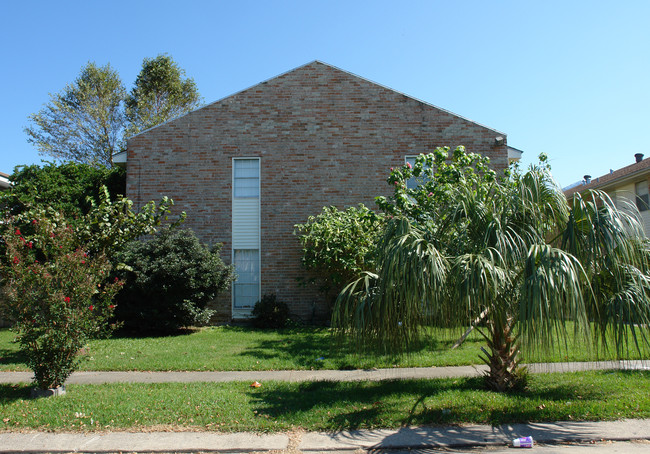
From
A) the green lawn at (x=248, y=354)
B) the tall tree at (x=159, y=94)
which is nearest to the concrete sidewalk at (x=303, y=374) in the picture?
the green lawn at (x=248, y=354)

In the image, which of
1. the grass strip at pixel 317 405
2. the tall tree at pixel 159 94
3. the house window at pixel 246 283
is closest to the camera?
the grass strip at pixel 317 405

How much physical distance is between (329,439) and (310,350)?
498 centimetres

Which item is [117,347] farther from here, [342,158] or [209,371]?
[342,158]

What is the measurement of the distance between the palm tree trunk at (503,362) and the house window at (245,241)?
9416 mm

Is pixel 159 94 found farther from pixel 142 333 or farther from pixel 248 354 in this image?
pixel 248 354

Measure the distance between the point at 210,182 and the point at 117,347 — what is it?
6.22 metres

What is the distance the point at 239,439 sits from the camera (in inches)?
220

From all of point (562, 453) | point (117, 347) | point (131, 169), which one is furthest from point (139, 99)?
point (562, 453)

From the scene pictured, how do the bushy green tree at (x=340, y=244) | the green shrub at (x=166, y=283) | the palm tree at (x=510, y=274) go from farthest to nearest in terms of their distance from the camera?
the bushy green tree at (x=340, y=244) < the green shrub at (x=166, y=283) < the palm tree at (x=510, y=274)

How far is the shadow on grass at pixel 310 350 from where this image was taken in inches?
358

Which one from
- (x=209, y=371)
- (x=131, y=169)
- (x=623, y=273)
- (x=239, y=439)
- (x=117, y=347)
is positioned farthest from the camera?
(x=131, y=169)

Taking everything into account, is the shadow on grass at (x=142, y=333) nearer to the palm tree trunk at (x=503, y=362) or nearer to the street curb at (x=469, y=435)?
the street curb at (x=469, y=435)

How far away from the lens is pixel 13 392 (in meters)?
7.34

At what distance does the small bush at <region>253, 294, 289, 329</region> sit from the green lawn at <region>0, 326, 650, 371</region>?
151 centimetres
